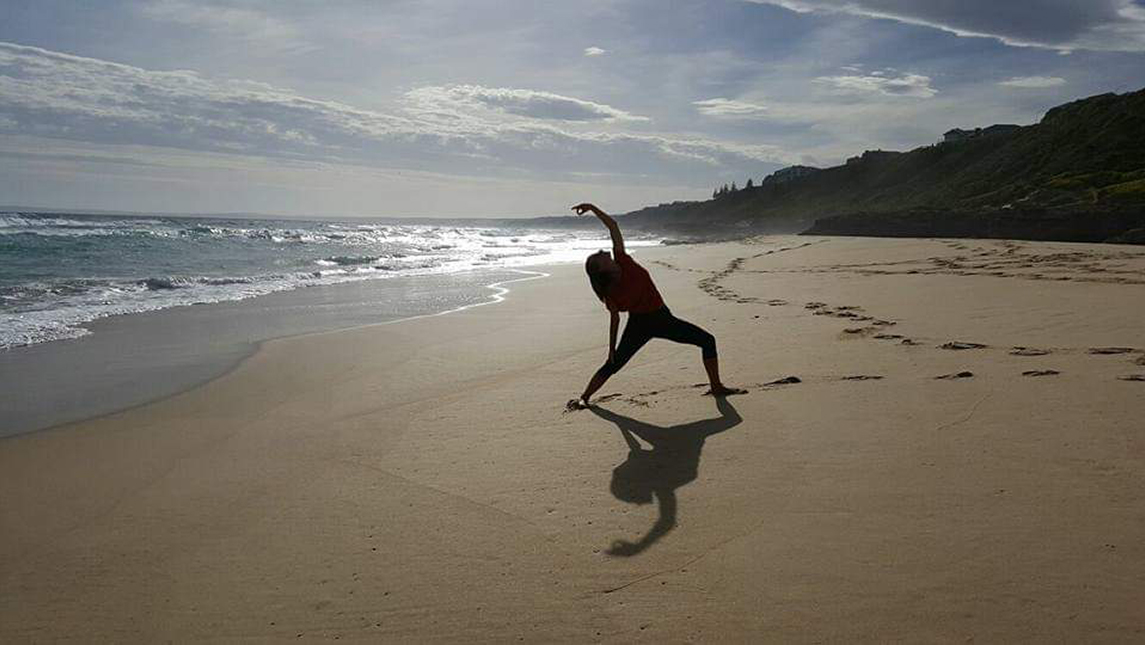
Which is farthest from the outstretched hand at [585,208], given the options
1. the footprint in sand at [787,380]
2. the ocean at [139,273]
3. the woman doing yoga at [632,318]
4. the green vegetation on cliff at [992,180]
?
the green vegetation on cliff at [992,180]

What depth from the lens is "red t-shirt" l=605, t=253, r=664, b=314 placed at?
5.74m

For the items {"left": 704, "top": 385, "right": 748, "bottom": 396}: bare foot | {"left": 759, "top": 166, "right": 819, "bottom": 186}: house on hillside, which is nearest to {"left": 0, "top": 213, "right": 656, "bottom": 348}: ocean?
{"left": 704, "top": 385, "right": 748, "bottom": 396}: bare foot

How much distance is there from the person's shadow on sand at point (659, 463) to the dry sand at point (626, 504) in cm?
2

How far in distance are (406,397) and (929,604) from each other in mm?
4560

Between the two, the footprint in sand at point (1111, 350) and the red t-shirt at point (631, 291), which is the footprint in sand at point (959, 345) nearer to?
the footprint in sand at point (1111, 350)

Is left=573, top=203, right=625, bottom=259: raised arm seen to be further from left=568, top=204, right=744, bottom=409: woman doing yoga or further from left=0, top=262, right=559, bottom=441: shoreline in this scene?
left=0, top=262, right=559, bottom=441: shoreline

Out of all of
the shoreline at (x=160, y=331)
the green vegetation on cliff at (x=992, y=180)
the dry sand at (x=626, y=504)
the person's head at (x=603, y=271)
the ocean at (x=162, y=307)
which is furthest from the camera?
the green vegetation on cliff at (x=992, y=180)

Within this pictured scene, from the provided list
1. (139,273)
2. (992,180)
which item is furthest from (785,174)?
(139,273)

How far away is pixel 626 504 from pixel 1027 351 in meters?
3.92

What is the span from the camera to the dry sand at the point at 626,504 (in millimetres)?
2662

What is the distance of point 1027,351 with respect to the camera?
5.85 m

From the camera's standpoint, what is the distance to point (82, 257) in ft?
79.8

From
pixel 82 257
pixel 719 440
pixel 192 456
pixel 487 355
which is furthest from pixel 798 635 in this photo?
pixel 82 257

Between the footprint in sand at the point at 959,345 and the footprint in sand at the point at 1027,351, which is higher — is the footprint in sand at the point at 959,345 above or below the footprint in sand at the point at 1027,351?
below
